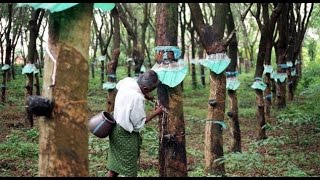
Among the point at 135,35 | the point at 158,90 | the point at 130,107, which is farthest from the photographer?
the point at 135,35

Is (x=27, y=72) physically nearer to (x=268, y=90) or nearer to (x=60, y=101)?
(x=268, y=90)

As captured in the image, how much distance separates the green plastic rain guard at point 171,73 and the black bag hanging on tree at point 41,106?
8.42 feet

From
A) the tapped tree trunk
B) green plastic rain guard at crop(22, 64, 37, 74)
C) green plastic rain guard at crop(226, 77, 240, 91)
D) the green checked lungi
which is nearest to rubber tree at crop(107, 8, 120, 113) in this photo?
green plastic rain guard at crop(22, 64, 37, 74)

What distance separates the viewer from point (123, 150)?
199 inches

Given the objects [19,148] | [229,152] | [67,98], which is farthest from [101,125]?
[19,148]

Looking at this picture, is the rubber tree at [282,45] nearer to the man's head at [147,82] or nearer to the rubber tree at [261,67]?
the rubber tree at [261,67]

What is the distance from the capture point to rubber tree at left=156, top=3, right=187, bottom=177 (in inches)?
208

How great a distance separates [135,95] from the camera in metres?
4.84

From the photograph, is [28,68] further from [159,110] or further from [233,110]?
[159,110]

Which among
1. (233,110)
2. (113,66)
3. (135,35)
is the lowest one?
(233,110)

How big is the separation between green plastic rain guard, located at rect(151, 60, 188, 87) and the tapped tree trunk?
238cm

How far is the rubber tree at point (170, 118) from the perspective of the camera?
5281mm

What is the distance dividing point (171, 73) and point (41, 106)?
2700 mm

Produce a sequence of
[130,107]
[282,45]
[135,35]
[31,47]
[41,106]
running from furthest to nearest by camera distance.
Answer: [135,35], [282,45], [31,47], [130,107], [41,106]
